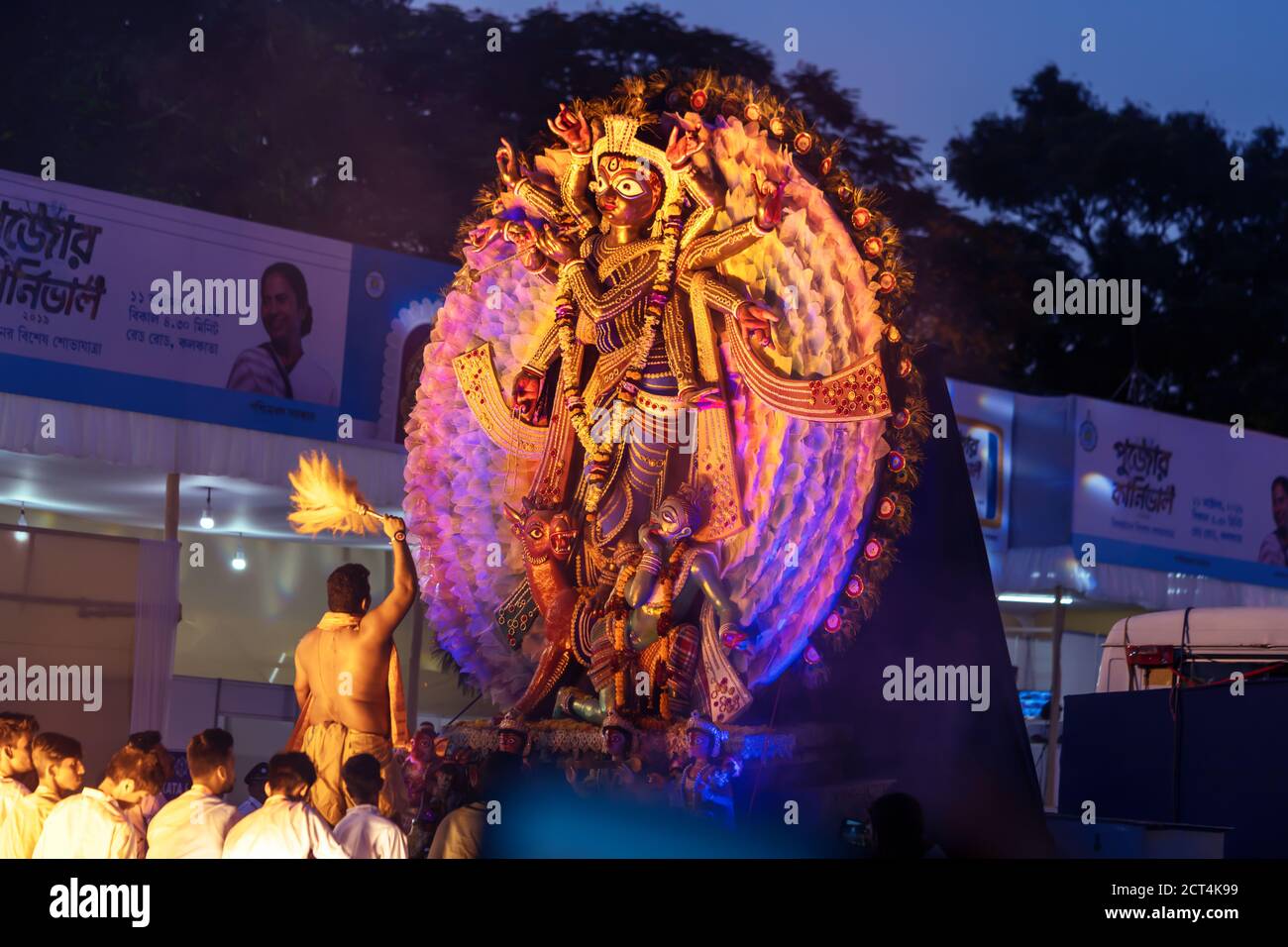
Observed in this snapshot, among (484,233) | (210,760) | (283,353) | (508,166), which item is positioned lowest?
(210,760)

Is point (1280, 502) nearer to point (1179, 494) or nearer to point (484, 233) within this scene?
point (1179, 494)

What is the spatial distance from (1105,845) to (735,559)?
1.99 metres

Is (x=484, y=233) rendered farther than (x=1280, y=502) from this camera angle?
No

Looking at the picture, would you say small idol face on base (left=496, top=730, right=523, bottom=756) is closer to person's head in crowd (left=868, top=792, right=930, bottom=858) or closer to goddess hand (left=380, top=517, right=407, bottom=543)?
goddess hand (left=380, top=517, right=407, bottom=543)

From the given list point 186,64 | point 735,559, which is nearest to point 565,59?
point 186,64

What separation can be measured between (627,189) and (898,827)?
3281 mm

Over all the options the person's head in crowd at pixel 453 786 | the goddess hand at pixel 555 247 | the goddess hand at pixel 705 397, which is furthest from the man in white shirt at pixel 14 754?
the goddess hand at pixel 705 397

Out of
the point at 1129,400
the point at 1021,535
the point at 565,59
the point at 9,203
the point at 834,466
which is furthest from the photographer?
the point at 1129,400

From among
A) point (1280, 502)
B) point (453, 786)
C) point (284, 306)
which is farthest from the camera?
point (1280, 502)

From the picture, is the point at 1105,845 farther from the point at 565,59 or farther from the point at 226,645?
the point at 565,59

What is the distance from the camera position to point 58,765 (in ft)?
27.0

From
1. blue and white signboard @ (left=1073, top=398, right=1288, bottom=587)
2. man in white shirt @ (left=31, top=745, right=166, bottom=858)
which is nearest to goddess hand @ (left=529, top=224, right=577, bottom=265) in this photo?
man in white shirt @ (left=31, top=745, right=166, bottom=858)

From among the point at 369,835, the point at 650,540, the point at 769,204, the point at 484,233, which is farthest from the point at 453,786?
the point at 769,204
